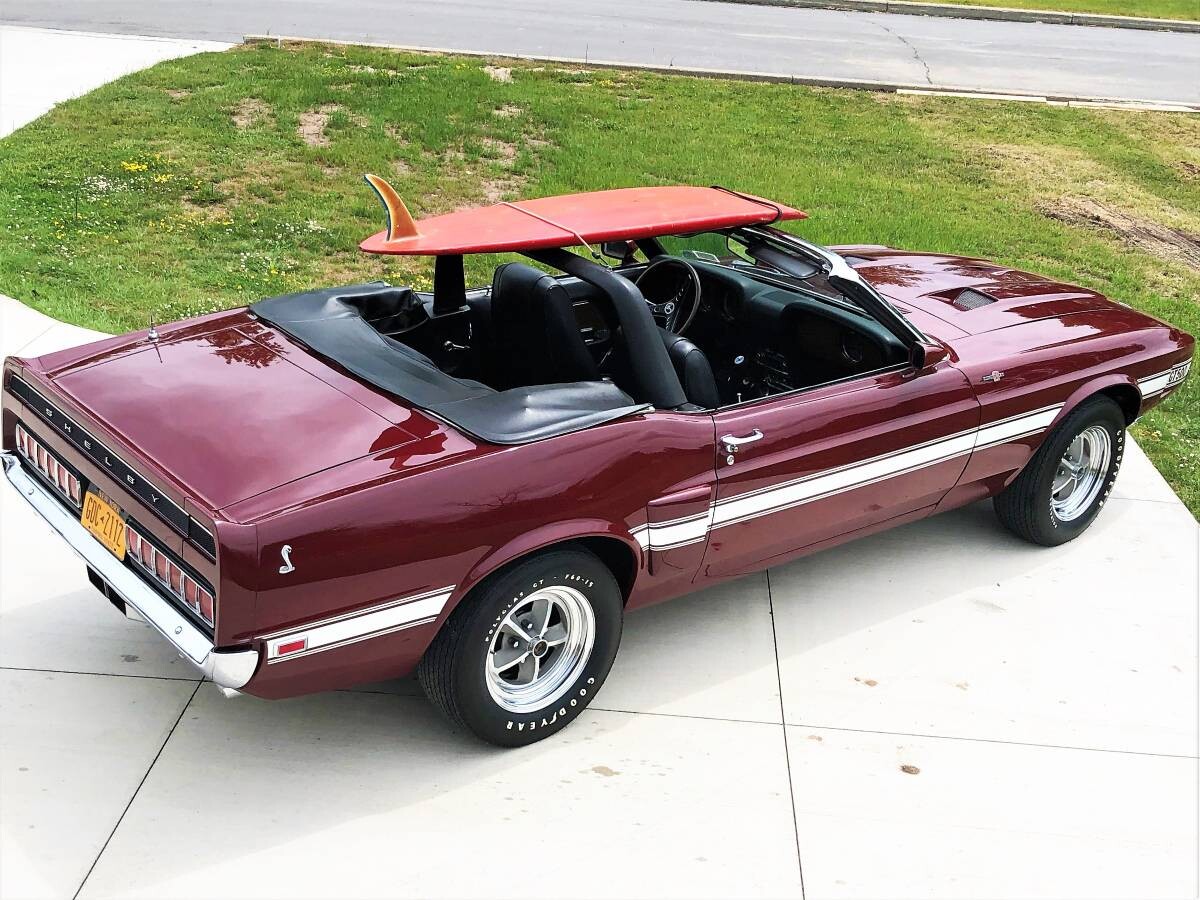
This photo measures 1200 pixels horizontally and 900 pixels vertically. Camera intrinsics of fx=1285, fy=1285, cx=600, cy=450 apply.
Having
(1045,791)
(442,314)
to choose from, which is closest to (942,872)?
(1045,791)

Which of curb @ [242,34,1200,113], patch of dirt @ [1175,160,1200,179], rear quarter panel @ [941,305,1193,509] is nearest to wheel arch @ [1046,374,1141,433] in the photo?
rear quarter panel @ [941,305,1193,509]

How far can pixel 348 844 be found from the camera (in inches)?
144

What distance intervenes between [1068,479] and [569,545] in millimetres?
2743

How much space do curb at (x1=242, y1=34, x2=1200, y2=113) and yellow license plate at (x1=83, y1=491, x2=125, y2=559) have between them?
35.1 ft

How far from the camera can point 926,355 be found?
15.7ft

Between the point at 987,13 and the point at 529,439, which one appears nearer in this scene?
the point at 529,439

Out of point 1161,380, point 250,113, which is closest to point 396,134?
point 250,113

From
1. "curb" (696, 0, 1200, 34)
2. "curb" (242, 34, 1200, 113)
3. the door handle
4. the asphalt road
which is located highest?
"curb" (696, 0, 1200, 34)

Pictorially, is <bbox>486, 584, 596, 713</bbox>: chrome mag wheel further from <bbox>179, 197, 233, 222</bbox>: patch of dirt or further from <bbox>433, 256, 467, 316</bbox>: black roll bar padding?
<bbox>179, 197, 233, 222</bbox>: patch of dirt

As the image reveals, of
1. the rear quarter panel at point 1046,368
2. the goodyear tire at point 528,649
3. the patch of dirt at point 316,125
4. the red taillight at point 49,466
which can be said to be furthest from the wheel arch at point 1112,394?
the patch of dirt at point 316,125

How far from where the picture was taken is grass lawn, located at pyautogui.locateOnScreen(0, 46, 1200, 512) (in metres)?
8.24

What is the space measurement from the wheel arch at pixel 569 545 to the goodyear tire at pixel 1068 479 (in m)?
2.06

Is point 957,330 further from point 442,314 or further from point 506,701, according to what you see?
point 506,701

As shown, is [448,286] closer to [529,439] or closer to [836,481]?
[529,439]
